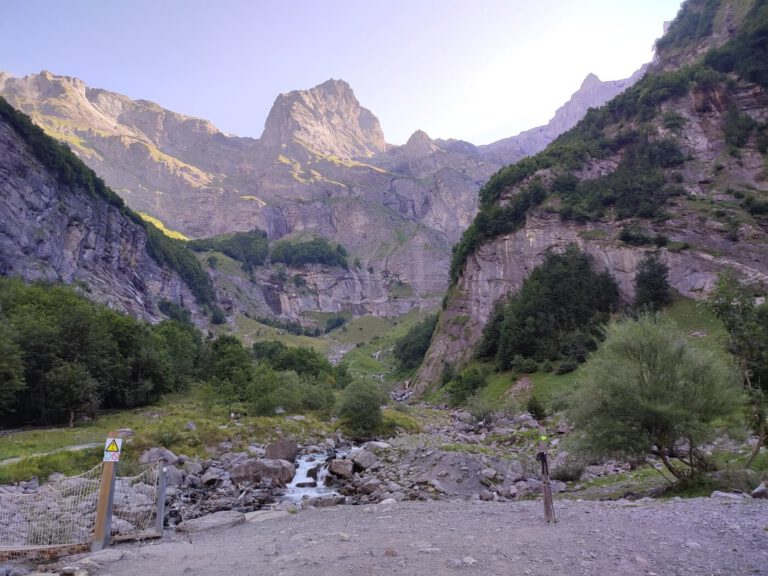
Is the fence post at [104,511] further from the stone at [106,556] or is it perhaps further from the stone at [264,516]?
the stone at [264,516]

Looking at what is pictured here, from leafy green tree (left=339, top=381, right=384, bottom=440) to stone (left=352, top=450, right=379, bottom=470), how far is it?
54.1 feet

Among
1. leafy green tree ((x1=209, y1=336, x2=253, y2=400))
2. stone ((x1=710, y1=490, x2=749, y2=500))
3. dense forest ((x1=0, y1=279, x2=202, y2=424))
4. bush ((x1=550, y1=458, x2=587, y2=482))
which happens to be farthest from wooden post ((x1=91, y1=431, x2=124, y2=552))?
leafy green tree ((x1=209, y1=336, x2=253, y2=400))

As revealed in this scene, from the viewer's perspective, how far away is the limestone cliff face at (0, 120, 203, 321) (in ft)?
282

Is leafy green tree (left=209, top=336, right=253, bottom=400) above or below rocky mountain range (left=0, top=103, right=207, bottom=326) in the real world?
below

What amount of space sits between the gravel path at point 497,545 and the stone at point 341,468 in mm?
12419

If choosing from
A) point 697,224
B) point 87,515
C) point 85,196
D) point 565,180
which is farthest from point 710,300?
point 85,196

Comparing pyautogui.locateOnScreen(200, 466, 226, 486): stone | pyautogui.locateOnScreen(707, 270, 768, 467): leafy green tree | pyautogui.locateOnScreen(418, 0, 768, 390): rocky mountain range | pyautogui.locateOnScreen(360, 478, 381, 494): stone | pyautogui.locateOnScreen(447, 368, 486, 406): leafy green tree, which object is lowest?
pyautogui.locateOnScreen(447, 368, 486, 406): leafy green tree

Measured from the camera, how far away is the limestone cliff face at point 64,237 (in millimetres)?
85812

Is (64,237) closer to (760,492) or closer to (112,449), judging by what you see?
(112,449)

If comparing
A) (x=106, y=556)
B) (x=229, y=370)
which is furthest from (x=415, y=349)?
(x=106, y=556)

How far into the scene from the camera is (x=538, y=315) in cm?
7038

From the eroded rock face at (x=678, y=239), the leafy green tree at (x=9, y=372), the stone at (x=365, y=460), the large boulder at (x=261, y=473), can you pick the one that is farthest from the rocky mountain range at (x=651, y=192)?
the leafy green tree at (x=9, y=372)

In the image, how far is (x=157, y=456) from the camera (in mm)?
27828

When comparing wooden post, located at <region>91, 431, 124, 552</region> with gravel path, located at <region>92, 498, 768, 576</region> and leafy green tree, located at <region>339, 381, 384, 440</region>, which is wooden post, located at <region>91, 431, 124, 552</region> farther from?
leafy green tree, located at <region>339, 381, 384, 440</region>
